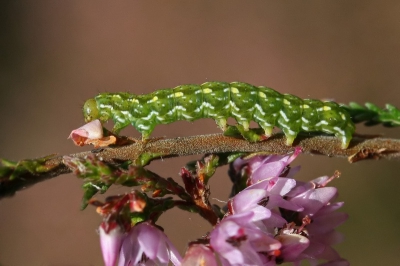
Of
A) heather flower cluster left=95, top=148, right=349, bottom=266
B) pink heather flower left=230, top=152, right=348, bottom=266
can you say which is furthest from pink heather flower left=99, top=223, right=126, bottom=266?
pink heather flower left=230, top=152, right=348, bottom=266

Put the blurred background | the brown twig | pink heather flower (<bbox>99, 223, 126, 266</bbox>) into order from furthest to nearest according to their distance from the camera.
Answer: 1. the blurred background
2. the brown twig
3. pink heather flower (<bbox>99, 223, 126, 266</bbox>)

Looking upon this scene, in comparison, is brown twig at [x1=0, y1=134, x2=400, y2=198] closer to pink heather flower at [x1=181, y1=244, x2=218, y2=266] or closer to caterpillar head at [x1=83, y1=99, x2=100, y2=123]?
caterpillar head at [x1=83, y1=99, x2=100, y2=123]

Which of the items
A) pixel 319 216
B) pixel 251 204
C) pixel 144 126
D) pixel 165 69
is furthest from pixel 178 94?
pixel 165 69

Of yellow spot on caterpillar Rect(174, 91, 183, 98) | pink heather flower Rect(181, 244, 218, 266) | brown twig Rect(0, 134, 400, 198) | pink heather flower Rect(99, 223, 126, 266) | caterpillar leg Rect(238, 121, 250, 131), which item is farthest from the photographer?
yellow spot on caterpillar Rect(174, 91, 183, 98)

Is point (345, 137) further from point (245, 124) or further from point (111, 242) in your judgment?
point (111, 242)

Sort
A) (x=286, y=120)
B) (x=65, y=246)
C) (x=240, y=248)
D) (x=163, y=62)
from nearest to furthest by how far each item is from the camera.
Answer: (x=240, y=248), (x=286, y=120), (x=65, y=246), (x=163, y=62)

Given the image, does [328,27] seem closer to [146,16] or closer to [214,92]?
[146,16]

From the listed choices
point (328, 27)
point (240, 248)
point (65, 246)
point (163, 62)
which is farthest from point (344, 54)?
point (240, 248)
